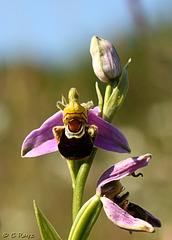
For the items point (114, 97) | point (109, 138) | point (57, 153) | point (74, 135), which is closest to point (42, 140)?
point (74, 135)

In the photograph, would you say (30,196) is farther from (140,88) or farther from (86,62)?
(86,62)

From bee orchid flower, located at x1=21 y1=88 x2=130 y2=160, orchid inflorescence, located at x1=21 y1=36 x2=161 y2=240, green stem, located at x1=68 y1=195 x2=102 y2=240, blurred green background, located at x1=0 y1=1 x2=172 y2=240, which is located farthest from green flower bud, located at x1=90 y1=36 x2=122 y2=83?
blurred green background, located at x1=0 y1=1 x2=172 y2=240

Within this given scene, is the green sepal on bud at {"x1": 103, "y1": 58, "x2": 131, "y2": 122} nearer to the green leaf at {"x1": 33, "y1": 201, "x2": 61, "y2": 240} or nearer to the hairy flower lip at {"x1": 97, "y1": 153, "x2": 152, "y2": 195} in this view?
the hairy flower lip at {"x1": 97, "y1": 153, "x2": 152, "y2": 195}

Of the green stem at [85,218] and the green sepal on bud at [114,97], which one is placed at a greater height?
the green sepal on bud at [114,97]

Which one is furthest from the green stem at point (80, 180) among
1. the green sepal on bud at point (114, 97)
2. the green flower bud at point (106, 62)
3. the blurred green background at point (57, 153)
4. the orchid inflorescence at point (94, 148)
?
the blurred green background at point (57, 153)

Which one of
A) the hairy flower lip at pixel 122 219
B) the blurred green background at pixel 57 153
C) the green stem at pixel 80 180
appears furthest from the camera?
the blurred green background at pixel 57 153

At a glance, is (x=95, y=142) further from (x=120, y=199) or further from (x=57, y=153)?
(x=57, y=153)

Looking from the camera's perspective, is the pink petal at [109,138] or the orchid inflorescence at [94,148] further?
the pink petal at [109,138]

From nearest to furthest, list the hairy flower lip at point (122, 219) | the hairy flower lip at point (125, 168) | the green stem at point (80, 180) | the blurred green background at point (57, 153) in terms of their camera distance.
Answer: the hairy flower lip at point (122, 219), the hairy flower lip at point (125, 168), the green stem at point (80, 180), the blurred green background at point (57, 153)

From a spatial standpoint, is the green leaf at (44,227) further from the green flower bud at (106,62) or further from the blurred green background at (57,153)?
the blurred green background at (57,153)
